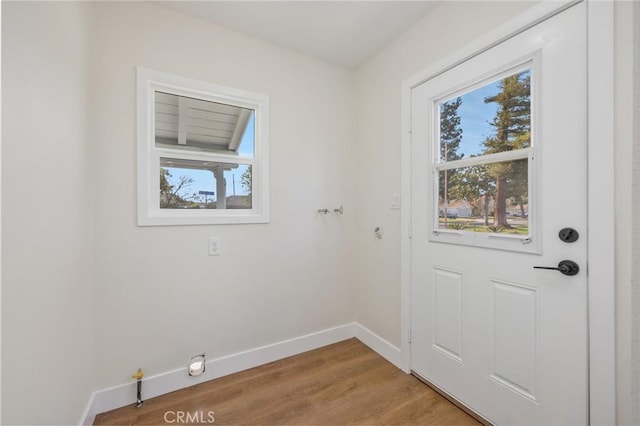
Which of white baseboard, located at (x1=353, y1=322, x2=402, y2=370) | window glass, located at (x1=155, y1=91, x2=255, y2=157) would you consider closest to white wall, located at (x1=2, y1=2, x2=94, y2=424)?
window glass, located at (x1=155, y1=91, x2=255, y2=157)

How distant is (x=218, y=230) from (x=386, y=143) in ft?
4.98

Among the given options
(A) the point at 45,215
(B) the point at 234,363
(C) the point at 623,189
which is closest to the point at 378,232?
(C) the point at 623,189

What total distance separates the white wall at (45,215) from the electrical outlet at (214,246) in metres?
0.67

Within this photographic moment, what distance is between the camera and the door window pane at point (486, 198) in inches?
52.1

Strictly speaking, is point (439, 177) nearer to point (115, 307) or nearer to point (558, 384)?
point (558, 384)

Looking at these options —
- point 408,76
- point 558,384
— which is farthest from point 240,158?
point 558,384

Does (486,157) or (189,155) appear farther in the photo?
(189,155)

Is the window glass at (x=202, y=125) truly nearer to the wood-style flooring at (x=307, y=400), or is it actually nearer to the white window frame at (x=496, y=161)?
the white window frame at (x=496, y=161)

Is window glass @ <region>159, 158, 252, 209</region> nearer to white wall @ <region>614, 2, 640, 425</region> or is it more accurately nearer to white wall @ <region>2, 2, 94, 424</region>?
white wall @ <region>2, 2, 94, 424</region>

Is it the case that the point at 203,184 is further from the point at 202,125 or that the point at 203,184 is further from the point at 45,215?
the point at 45,215

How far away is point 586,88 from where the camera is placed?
3.56ft

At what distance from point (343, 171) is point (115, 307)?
2.00m

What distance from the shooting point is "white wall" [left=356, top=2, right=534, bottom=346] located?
1668 millimetres

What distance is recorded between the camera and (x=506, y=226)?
138 cm
